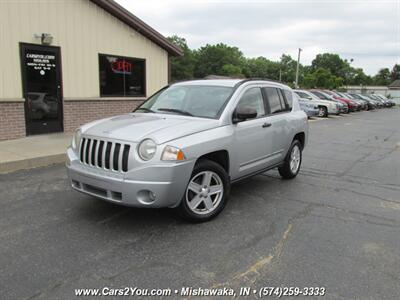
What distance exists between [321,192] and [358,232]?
161 cm

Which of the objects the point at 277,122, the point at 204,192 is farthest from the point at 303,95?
the point at 204,192

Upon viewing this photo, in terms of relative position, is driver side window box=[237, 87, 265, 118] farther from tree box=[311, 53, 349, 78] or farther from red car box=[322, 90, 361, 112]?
tree box=[311, 53, 349, 78]

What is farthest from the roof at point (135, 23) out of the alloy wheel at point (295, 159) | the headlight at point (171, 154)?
the headlight at point (171, 154)

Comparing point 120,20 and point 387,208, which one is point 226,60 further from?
point 387,208

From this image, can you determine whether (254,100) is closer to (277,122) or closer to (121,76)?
(277,122)

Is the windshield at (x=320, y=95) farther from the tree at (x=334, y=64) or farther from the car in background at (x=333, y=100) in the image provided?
the tree at (x=334, y=64)

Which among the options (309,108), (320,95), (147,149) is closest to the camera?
(147,149)

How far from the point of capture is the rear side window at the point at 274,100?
5542mm

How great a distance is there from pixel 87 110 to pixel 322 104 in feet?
54.7

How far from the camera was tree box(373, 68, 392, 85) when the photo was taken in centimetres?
12512

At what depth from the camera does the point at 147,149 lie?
3.68m

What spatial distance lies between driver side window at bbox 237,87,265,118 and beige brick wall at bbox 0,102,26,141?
6.89 meters

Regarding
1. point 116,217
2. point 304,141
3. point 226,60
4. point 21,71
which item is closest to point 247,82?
point 304,141

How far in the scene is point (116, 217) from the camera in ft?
14.1
